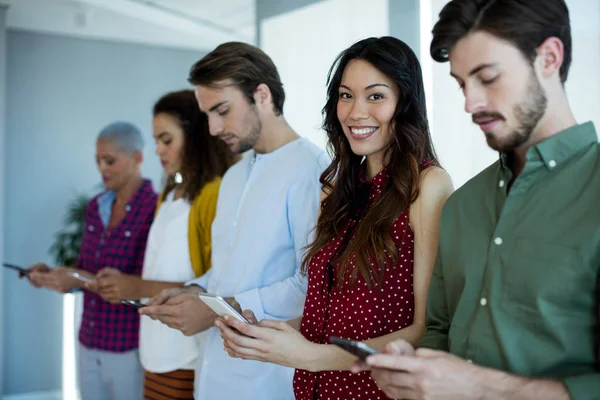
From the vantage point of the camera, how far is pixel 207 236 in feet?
8.73

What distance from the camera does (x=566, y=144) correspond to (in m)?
1.21

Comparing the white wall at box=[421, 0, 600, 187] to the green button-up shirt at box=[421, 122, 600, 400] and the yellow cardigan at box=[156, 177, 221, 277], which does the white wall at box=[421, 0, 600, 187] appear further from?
the yellow cardigan at box=[156, 177, 221, 277]

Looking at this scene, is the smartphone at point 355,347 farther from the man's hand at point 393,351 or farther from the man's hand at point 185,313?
the man's hand at point 185,313

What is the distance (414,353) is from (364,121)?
654 millimetres

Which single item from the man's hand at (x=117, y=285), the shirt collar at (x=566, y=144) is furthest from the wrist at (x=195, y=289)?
the shirt collar at (x=566, y=144)

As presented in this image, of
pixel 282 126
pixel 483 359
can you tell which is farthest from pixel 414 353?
pixel 282 126

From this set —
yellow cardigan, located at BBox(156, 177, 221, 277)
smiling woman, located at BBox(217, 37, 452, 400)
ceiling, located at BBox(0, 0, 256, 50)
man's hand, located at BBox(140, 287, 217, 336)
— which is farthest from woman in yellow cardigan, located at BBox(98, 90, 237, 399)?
ceiling, located at BBox(0, 0, 256, 50)

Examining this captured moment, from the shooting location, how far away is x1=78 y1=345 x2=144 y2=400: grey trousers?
3.03 metres

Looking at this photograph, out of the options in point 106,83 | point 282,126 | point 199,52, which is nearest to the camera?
point 282,126

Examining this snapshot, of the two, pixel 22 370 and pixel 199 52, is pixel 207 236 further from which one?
pixel 199 52

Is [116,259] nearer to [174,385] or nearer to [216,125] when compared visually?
[174,385]

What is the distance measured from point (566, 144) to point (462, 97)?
962 mm

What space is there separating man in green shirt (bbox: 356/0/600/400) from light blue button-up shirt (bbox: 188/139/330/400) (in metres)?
0.83

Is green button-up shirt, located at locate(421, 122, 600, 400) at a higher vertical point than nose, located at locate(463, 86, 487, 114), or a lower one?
lower
